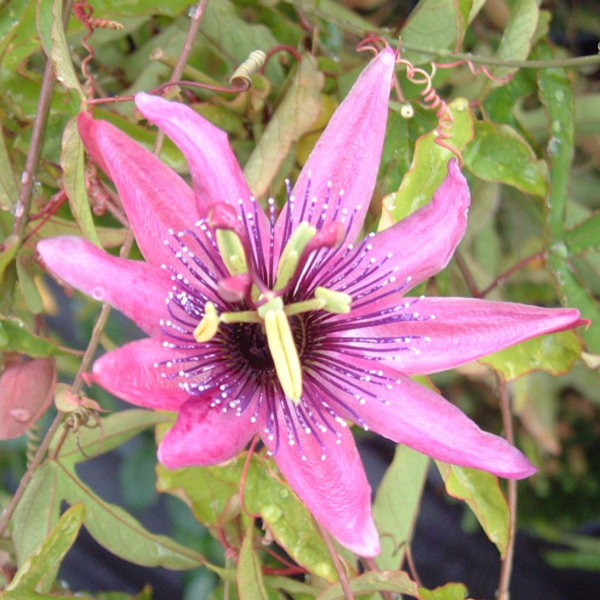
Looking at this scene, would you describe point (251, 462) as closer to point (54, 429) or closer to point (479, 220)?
point (54, 429)

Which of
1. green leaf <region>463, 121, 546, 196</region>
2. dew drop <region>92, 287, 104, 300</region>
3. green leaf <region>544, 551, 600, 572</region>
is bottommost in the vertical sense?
green leaf <region>544, 551, 600, 572</region>

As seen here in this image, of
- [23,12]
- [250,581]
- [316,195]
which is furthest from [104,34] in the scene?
[250,581]

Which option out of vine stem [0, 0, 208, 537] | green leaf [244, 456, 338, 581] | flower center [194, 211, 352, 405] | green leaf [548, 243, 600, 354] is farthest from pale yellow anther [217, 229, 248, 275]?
green leaf [548, 243, 600, 354]

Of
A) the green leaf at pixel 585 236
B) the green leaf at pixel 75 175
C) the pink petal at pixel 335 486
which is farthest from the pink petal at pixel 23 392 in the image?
the green leaf at pixel 585 236

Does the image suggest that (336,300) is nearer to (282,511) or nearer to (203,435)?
(203,435)

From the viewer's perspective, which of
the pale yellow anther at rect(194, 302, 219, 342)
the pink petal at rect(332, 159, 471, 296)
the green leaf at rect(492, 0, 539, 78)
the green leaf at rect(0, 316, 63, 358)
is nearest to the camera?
the pale yellow anther at rect(194, 302, 219, 342)

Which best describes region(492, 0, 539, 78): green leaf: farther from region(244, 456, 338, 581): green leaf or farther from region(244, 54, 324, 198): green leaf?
region(244, 456, 338, 581): green leaf

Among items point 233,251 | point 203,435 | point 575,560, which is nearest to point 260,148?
point 233,251

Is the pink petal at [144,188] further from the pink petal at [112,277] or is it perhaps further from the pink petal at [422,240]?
the pink petal at [422,240]
